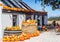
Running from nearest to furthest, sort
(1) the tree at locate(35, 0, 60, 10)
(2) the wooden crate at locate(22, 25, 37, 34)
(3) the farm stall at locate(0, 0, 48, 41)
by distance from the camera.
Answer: (2) the wooden crate at locate(22, 25, 37, 34)
(3) the farm stall at locate(0, 0, 48, 41)
(1) the tree at locate(35, 0, 60, 10)

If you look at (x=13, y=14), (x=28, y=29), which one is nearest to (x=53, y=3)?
(x=13, y=14)

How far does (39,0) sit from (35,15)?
2.85 m

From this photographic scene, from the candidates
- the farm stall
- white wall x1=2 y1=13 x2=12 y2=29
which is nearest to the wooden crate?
the farm stall

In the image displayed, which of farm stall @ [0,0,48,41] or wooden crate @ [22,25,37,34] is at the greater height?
farm stall @ [0,0,48,41]

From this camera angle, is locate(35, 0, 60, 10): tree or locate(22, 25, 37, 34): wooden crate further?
locate(35, 0, 60, 10): tree

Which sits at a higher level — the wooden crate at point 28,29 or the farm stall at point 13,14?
the farm stall at point 13,14

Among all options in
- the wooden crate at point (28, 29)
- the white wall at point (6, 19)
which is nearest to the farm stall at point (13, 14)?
the white wall at point (6, 19)

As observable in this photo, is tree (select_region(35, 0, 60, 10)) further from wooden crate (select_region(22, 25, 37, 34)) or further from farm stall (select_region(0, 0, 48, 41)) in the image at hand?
wooden crate (select_region(22, 25, 37, 34))

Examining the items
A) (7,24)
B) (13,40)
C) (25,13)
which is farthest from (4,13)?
(13,40)

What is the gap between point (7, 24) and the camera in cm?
2388

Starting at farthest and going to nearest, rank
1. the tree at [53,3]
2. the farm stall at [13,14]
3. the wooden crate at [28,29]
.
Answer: the tree at [53,3] < the farm stall at [13,14] < the wooden crate at [28,29]

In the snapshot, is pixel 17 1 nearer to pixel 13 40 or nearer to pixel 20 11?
pixel 20 11

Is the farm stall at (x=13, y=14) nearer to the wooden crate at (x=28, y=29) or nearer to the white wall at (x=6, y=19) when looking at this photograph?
the white wall at (x=6, y=19)

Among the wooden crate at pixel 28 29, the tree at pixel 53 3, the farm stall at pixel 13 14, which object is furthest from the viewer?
the tree at pixel 53 3
